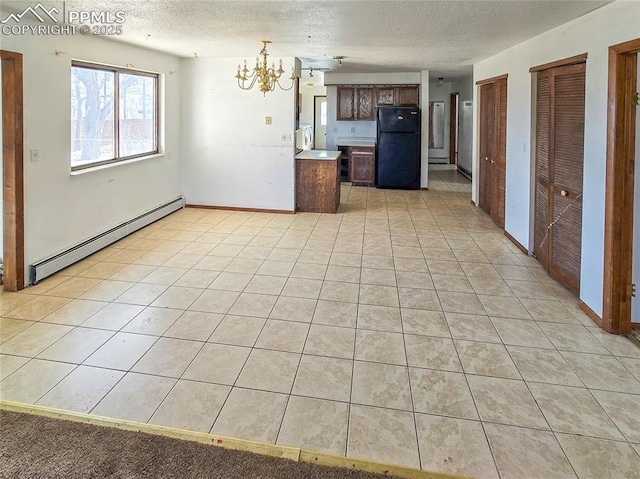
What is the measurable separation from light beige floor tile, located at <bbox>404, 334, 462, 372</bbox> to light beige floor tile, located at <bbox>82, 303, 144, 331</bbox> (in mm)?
1989

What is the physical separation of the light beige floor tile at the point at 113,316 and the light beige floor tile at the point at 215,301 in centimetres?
43

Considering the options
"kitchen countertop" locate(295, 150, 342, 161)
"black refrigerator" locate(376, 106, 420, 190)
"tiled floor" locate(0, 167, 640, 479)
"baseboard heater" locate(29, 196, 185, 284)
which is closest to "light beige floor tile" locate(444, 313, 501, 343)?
"tiled floor" locate(0, 167, 640, 479)

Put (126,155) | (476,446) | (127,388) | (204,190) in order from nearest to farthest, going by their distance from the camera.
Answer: (476,446) < (127,388) < (126,155) < (204,190)

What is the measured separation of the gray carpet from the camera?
6.08 ft

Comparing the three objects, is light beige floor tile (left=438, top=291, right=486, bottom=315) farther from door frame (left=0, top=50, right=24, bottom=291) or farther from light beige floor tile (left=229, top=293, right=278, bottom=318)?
door frame (left=0, top=50, right=24, bottom=291)

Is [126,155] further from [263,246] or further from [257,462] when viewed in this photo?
[257,462]

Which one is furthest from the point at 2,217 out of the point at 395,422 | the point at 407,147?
the point at 407,147

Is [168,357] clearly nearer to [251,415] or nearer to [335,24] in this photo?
[251,415]

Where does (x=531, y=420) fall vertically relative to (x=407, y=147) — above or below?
below

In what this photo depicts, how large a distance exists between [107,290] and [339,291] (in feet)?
6.41

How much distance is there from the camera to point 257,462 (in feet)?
6.34

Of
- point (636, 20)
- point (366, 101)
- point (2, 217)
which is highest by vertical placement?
point (366, 101)

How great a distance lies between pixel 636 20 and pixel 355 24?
2.15 m

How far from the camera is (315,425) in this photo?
2197 mm
